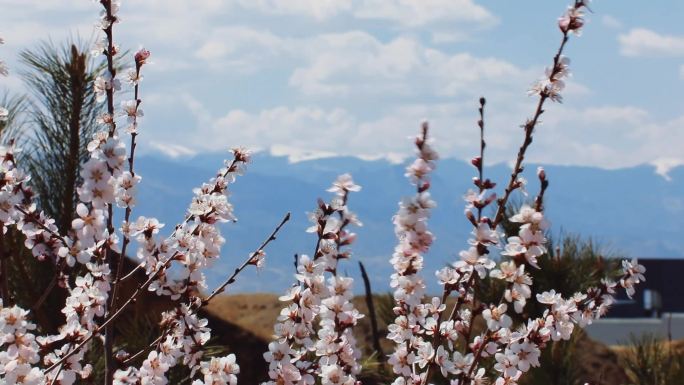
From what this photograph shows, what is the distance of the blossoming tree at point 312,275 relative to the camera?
303 cm

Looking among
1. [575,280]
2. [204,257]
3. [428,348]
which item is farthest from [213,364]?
[575,280]

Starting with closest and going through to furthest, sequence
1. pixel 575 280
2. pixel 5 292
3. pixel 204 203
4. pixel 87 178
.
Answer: pixel 87 178, pixel 204 203, pixel 5 292, pixel 575 280

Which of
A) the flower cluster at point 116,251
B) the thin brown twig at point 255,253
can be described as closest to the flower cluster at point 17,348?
the flower cluster at point 116,251

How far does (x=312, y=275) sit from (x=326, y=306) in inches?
6.0

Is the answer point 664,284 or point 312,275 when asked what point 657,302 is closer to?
point 664,284

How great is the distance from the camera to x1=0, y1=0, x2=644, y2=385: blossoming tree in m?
3.03

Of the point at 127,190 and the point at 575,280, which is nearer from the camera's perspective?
the point at 127,190

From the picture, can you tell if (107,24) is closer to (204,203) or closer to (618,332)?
(204,203)

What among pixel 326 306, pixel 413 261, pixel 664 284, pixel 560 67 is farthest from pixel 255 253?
pixel 664 284

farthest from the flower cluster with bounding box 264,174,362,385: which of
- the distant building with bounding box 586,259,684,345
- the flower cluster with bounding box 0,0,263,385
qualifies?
the distant building with bounding box 586,259,684,345

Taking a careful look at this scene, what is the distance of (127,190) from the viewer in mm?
3604

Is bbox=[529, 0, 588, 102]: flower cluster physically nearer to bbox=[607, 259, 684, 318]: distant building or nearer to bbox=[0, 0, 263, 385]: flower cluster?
bbox=[0, 0, 263, 385]: flower cluster

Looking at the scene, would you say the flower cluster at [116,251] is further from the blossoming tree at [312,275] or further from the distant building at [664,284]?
the distant building at [664,284]

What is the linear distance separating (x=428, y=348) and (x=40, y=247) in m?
1.63
